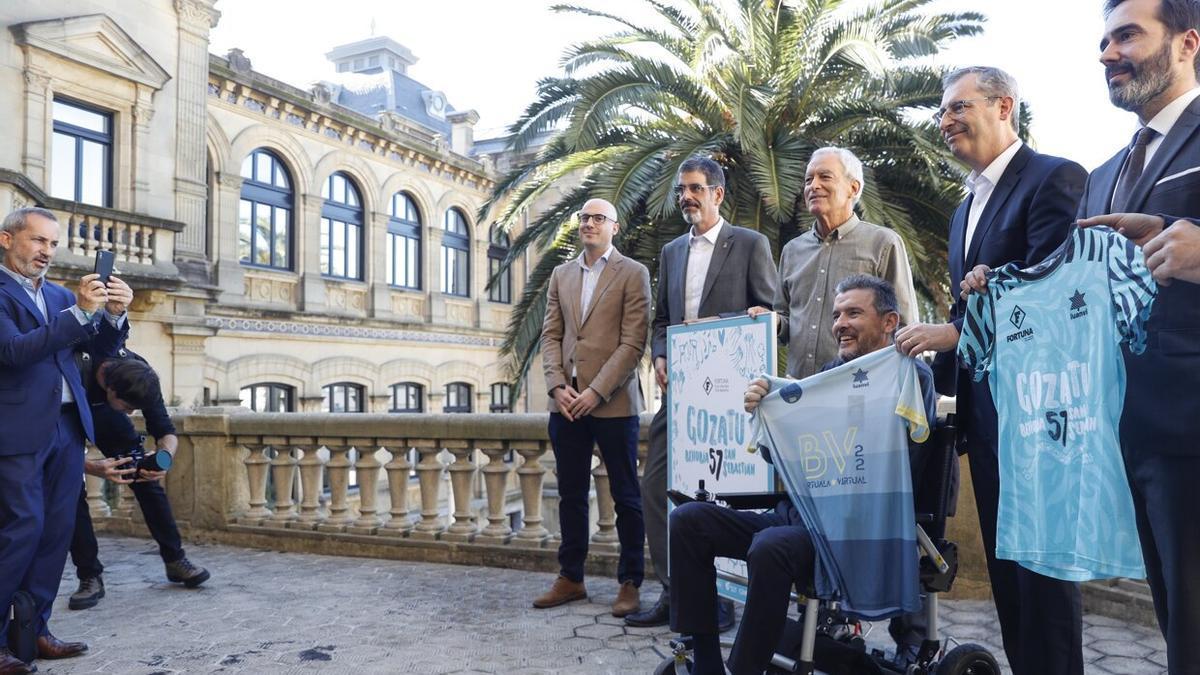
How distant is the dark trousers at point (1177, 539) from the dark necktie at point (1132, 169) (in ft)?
2.24

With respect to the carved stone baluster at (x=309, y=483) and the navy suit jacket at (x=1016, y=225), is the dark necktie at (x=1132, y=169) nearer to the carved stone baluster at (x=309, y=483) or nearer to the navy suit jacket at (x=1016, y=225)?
the navy suit jacket at (x=1016, y=225)

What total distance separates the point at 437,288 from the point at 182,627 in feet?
77.3

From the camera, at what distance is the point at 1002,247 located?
2910mm

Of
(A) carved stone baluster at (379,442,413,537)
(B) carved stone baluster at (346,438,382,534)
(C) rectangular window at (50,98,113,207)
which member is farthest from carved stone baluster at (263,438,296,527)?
(C) rectangular window at (50,98,113,207)

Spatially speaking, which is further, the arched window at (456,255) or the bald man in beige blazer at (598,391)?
the arched window at (456,255)

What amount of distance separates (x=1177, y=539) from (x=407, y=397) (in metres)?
25.3

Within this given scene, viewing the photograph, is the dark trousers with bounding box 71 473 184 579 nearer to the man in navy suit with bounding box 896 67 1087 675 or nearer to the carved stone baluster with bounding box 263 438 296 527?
the carved stone baluster with bounding box 263 438 296 527

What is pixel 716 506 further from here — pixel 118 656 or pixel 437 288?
pixel 437 288

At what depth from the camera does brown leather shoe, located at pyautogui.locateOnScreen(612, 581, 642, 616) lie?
15.2 feet

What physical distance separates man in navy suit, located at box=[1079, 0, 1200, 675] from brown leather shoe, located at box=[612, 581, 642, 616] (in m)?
2.78

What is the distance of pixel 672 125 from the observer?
425 inches

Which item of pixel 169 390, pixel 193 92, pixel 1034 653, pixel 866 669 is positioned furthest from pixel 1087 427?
pixel 193 92

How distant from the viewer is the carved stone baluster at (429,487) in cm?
625

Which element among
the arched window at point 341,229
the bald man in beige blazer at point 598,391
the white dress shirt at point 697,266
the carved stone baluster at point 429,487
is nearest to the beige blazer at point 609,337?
the bald man in beige blazer at point 598,391
